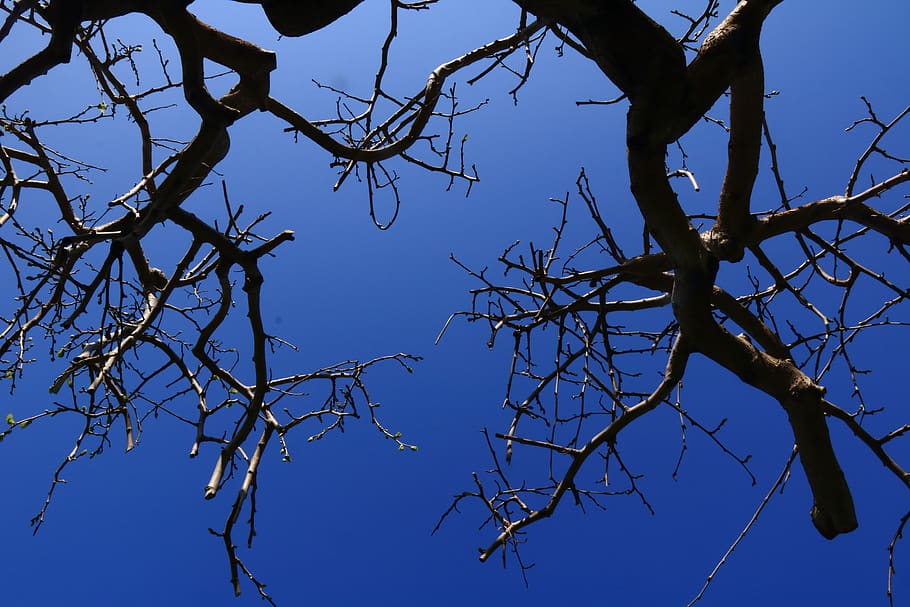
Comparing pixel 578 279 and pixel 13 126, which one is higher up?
pixel 13 126

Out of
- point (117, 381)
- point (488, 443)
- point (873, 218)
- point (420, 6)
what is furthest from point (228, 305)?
point (873, 218)

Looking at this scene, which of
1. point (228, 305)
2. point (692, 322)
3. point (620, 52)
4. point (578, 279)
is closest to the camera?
point (620, 52)

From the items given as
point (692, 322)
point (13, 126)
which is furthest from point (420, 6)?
point (13, 126)

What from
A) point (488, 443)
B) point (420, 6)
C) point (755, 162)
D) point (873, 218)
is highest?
point (420, 6)

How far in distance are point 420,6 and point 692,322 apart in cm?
208

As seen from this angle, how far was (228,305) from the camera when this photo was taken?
107 inches

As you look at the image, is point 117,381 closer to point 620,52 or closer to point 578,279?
point 578,279

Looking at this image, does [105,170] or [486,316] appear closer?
[486,316]

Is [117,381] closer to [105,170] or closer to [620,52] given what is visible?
[105,170]

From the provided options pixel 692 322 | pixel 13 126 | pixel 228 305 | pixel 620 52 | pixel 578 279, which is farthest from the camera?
pixel 13 126

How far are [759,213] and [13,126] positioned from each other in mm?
3863

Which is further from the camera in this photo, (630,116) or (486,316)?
(486,316)

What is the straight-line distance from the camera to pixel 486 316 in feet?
11.0

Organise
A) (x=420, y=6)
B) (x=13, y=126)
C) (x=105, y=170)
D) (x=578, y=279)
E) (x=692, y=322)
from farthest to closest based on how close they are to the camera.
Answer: (x=105, y=170) → (x=13, y=126) → (x=420, y=6) → (x=578, y=279) → (x=692, y=322)
